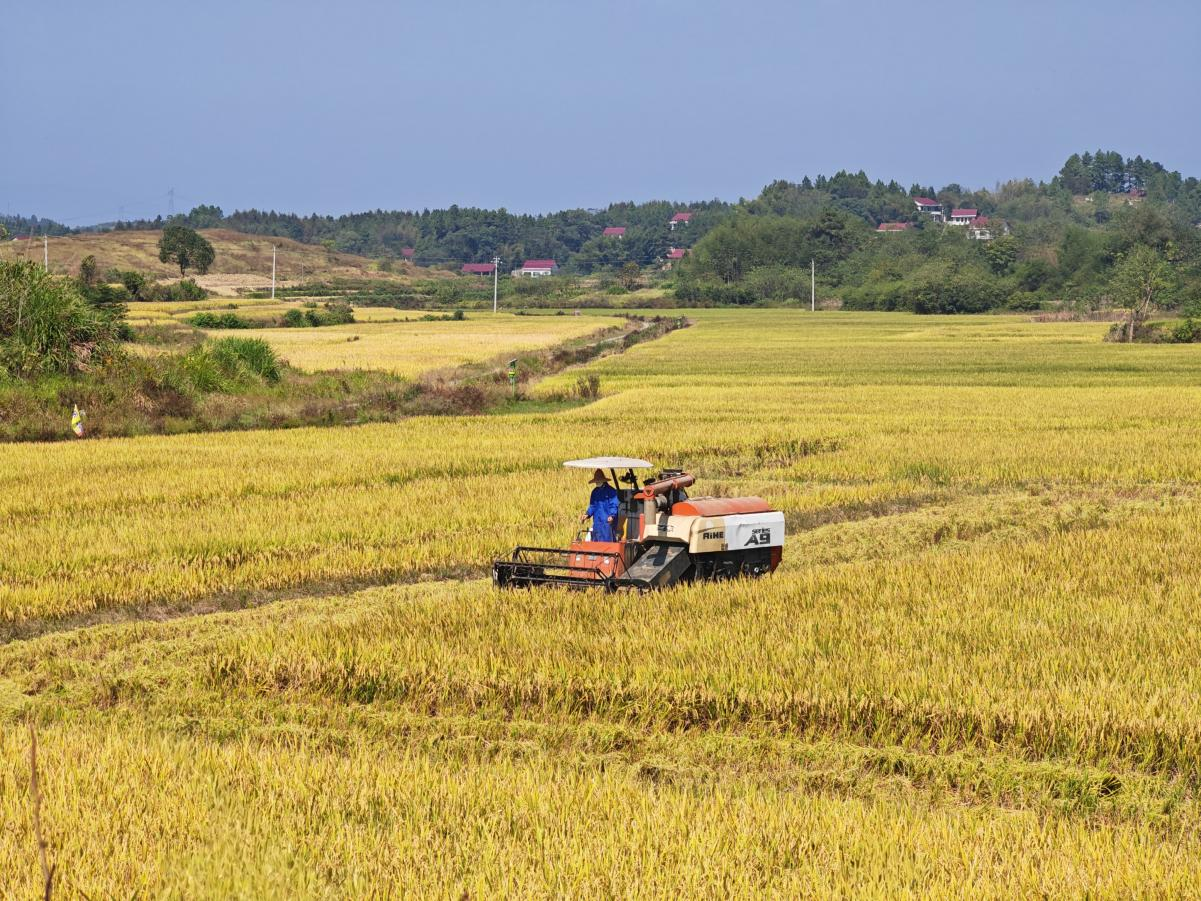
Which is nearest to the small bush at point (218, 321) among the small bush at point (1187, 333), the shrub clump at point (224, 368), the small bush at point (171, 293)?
the small bush at point (171, 293)

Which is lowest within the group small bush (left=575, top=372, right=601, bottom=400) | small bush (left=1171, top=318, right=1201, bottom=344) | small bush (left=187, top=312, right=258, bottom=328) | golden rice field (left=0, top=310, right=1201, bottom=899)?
golden rice field (left=0, top=310, right=1201, bottom=899)

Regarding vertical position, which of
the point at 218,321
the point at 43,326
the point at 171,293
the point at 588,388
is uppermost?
the point at 171,293

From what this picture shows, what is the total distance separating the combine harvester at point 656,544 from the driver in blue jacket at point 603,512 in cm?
7

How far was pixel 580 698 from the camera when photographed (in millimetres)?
8609

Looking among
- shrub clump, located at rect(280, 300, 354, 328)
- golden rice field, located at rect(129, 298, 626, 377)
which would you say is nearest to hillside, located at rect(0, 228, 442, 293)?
golden rice field, located at rect(129, 298, 626, 377)

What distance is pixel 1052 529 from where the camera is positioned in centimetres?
1596

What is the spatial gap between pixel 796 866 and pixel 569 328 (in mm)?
75994

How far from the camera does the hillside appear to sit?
4953 inches

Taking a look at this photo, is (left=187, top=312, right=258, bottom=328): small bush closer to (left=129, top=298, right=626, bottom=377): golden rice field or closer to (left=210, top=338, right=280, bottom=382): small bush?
(left=129, top=298, right=626, bottom=377): golden rice field

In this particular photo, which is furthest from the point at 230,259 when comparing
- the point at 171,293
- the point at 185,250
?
the point at 171,293

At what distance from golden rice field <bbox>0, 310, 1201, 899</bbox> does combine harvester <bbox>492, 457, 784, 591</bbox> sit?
0.47 meters

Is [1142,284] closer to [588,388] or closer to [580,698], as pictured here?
[588,388]

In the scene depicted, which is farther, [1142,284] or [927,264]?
[927,264]

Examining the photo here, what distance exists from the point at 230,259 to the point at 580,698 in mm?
149617
